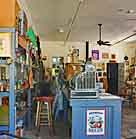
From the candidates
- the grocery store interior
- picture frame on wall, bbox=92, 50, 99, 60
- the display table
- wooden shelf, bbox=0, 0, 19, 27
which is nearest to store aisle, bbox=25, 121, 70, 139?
the grocery store interior

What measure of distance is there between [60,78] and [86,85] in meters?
2.82

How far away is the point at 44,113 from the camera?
261 inches

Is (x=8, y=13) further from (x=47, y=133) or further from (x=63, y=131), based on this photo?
(x=63, y=131)

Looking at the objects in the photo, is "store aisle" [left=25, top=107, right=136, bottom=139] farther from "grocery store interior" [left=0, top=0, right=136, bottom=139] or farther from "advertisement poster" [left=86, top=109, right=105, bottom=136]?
"advertisement poster" [left=86, top=109, right=105, bottom=136]

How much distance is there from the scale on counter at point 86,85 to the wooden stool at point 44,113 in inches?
83.3

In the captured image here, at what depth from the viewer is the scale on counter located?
13.7 ft

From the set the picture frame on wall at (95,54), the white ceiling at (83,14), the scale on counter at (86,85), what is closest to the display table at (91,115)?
the scale on counter at (86,85)

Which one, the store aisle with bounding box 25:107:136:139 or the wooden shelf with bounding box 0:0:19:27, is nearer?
the wooden shelf with bounding box 0:0:19:27

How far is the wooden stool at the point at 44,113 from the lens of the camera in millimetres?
6234

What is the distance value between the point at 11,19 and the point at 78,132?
191 cm

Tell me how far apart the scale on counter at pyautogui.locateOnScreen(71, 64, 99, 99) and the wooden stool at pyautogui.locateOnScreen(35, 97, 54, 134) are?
211 cm

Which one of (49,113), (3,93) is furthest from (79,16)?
(3,93)

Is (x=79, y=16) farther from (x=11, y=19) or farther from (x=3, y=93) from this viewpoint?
(x=3, y=93)

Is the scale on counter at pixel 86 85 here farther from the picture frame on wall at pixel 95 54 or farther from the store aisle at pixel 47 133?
the picture frame on wall at pixel 95 54
